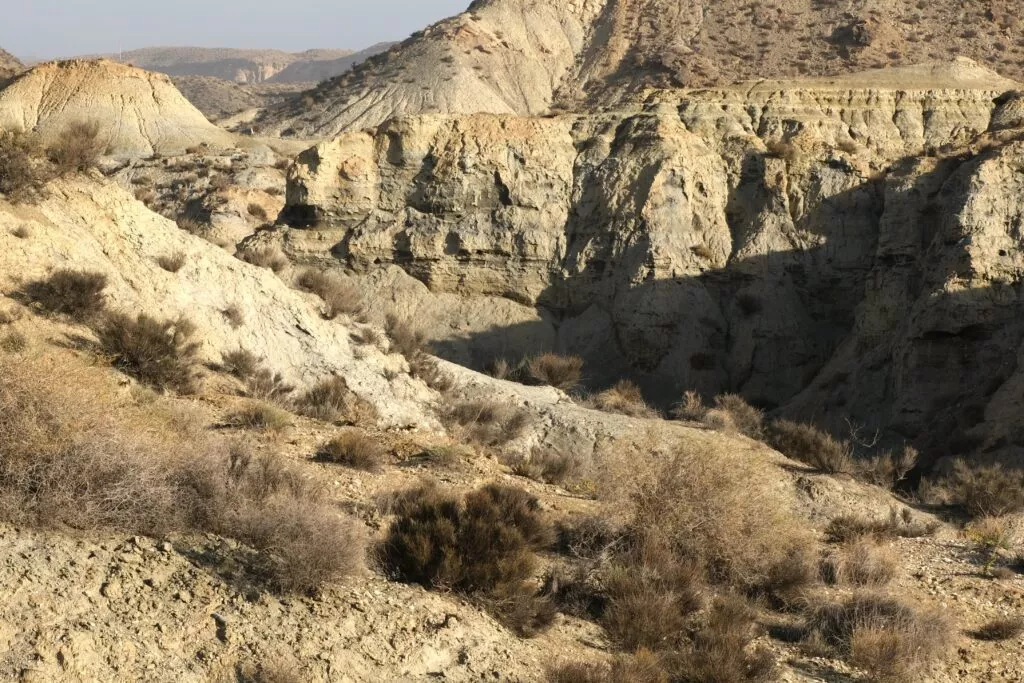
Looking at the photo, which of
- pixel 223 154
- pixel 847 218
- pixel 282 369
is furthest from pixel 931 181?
pixel 223 154

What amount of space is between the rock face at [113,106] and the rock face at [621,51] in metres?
11.2

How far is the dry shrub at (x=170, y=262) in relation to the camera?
16.5 metres

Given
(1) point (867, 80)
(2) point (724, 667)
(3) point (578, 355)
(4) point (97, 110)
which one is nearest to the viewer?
(2) point (724, 667)

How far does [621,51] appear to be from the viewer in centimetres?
7238

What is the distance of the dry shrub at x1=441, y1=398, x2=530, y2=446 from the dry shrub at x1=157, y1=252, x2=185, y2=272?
5137 mm

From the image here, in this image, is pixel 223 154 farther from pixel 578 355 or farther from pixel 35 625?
pixel 35 625

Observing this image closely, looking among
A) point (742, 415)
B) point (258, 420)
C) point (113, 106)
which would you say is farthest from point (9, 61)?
point (258, 420)

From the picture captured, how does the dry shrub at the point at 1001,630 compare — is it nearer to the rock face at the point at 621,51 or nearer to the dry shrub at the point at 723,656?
the dry shrub at the point at 723,656

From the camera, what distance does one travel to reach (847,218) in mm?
30688

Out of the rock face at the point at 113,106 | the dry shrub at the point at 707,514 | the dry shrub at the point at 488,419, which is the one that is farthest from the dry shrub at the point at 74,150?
the rock face at the point at 113,106

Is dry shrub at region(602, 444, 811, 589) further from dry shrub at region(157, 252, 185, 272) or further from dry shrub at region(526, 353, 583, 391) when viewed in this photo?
dry shrub at region(526, 353, 583, 391)

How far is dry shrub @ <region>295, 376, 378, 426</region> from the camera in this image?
1551cm

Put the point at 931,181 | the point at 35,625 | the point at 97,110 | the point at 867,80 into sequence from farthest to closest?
1. the point at 97,110
2. the point at 867,80
3. the point at 931,181
4. the point at 35,625

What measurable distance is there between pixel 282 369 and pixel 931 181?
19.5m
